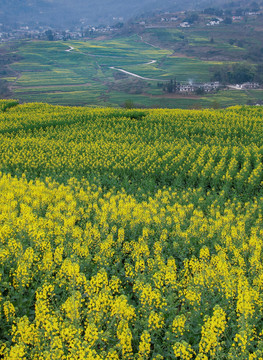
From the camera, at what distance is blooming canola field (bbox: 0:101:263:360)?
5312 mm

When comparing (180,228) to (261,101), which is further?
(261,101)

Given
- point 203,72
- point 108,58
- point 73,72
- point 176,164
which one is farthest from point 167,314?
point 108,58

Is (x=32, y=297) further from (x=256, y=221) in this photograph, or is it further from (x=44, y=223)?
(x=256, y=221)

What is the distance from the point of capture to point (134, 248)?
26.6ft

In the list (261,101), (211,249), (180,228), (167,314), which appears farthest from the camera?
(261,101)

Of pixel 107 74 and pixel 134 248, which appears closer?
pixel 134 248

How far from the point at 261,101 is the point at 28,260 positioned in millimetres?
81666

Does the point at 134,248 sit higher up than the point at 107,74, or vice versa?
the point at 107,74

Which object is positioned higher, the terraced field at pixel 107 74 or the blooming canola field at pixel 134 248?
the terraced field at pixel 107 74

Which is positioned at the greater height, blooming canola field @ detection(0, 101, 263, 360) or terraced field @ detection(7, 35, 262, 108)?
terraced field @ detection(7, 35, 262, 108)

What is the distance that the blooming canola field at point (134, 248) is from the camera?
531 cm

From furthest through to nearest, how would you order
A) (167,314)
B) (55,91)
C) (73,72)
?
(73,72) < (55,91) < (167,314)

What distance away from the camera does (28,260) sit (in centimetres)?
690

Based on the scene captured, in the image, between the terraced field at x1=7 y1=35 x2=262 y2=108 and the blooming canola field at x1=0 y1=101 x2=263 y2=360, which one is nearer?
the blooming canola field at x1=0 y1=101 x2=263 y2=360
